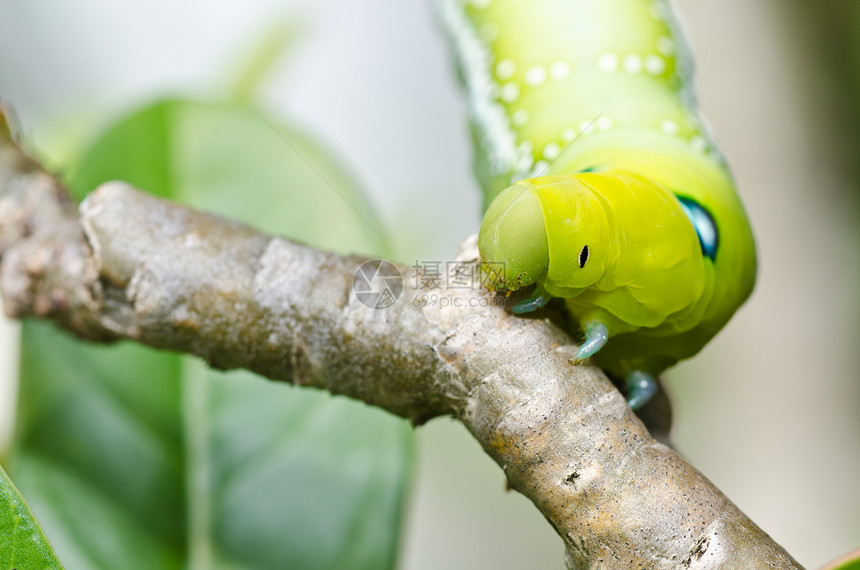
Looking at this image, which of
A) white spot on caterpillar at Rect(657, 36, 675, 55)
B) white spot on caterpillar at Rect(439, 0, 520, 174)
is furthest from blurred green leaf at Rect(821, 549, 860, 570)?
white spot on caterpillar at Rect(657, 36, 675, 55)

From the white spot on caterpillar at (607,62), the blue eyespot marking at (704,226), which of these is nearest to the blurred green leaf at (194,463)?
the white spot on caterpillar at (607,62)

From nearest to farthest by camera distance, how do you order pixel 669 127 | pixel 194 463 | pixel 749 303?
pixel 669 127 < pixel 194 463 < pixel 749 303

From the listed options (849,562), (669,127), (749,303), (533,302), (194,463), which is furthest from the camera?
(749,303)

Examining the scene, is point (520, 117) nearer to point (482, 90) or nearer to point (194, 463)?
point (482, 90)

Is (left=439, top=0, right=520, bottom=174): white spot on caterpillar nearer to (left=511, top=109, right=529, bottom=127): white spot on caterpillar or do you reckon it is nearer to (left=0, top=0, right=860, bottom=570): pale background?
(left=511, top=109, right=529, bottom=127): white spot on caterpillar

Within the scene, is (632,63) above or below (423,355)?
above

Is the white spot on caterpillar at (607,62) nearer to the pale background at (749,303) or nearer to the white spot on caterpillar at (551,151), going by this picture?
the white spot on caterpillar at (551,151)

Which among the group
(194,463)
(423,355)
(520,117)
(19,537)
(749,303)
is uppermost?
(520,117)

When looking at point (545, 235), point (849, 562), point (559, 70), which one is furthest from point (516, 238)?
point (559, 70)
